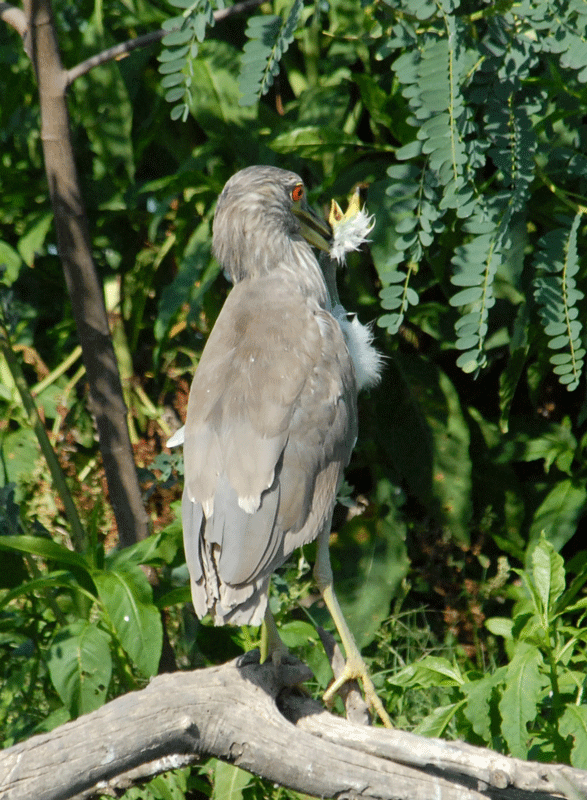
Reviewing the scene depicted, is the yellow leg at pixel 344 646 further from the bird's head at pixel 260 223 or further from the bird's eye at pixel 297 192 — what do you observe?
the bird's eye at pixel 297 192

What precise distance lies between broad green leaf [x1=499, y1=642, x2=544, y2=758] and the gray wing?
785 millimetres

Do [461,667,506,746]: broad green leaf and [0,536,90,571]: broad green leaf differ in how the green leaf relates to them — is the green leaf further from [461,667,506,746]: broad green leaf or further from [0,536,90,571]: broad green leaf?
[0,536,90,571]: broad green leaf

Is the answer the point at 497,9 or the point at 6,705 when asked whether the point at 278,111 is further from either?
the point at 6,705

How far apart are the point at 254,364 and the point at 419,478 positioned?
1.71 metres

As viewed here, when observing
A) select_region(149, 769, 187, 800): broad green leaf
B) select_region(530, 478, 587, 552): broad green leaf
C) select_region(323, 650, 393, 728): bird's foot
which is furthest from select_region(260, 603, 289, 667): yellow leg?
select_region(530, 478, 587, 552): broad green leaf

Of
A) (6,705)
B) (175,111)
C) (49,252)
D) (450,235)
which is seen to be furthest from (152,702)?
(49,252)

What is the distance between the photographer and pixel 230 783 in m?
3.17

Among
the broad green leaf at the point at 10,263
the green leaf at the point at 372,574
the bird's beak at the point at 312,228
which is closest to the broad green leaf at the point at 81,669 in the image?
the green leaf at the point at 372,574

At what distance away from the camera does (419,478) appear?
4301mm

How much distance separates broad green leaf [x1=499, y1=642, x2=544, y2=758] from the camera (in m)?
2.65

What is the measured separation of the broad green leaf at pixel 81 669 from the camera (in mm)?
3096

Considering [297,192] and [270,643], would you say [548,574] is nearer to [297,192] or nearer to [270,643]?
[270,643]

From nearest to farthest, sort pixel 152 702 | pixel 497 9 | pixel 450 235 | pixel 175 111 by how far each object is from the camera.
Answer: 1. pixel 152 702
2. pixel 497 9
3. pixel 175 111
4. pixel 450 235

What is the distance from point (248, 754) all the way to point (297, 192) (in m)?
2.00
